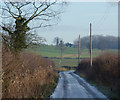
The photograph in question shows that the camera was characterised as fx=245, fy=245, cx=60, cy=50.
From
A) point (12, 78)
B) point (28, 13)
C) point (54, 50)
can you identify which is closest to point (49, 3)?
point (28, 13)

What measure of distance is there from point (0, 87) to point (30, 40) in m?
9.96

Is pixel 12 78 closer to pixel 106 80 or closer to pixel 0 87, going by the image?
pixel 0 87

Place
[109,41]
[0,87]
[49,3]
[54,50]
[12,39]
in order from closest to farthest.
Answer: [0,87], [12,39], [49,3], [109,41], [54,50]

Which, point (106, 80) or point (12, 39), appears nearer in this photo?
point (12, 39)

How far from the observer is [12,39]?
17922 millimetres

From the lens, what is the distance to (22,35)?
1833cm

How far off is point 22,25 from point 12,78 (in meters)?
8.20

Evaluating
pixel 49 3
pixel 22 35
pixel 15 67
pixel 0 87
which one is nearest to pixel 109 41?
pixel 49 3

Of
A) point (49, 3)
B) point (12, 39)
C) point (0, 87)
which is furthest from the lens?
point (49, 3)

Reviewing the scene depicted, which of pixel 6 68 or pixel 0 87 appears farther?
pixel 6 68

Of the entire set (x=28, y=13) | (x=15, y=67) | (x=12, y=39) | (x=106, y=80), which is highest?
(x=28, y=13)

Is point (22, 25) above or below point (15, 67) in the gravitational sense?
above

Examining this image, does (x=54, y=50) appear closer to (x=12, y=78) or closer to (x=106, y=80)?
(x=106, y=80)

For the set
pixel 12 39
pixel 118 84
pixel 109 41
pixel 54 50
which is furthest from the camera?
pixel 54 50
